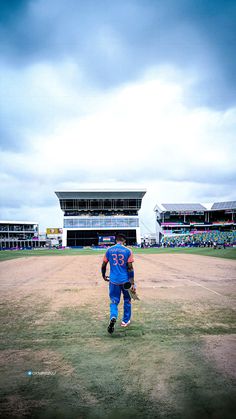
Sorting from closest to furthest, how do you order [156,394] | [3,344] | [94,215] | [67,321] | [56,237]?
[156,394] → [3,344] → [67,321] → [94,215] → [56,237]

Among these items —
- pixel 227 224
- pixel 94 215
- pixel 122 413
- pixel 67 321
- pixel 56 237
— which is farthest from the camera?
pixel 56 237

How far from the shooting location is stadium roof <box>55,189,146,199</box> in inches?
3453

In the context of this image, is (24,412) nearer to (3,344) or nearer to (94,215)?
(3,344)

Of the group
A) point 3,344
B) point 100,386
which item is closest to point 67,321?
point 3,344

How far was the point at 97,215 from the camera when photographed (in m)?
91.2

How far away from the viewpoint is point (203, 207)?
88938 mm

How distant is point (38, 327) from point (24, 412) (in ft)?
9.34

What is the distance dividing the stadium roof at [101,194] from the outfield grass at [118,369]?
82.7m

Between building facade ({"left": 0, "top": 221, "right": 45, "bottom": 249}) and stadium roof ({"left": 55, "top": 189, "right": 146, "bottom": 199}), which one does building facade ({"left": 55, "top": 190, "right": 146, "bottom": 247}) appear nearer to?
stadium roof ({"left": 55, "top": 189, "right": 146, "bottom": 199})

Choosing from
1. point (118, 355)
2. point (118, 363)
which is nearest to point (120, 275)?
point (118, 355)

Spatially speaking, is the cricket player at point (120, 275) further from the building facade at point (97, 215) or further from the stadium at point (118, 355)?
the building facade at point (97, 215)

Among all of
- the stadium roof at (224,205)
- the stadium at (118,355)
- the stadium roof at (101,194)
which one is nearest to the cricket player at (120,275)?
the stadium at (118,355)

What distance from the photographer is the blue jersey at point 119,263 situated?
5.42m

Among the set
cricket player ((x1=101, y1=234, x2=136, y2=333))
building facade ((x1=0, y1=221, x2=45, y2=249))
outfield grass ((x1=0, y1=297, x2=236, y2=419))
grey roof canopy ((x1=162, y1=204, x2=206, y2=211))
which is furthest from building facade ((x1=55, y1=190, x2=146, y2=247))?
→ outfield grass ((x1=0, y1=297, x2=236, y2=419))
